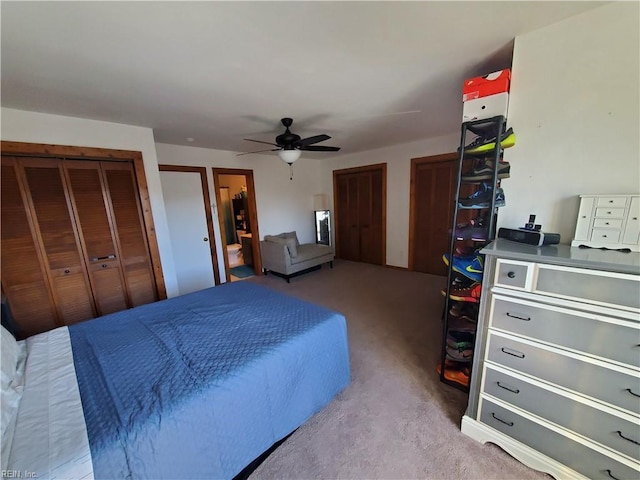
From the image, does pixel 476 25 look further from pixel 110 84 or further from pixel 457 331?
pixel 110 84

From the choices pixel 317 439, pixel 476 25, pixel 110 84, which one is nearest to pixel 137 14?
pixel 110 84

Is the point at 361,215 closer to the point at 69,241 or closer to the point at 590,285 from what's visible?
the point at 590,285

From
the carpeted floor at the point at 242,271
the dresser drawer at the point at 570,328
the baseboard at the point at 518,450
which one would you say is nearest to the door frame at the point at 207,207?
the carpeted floor at the point at 242,271

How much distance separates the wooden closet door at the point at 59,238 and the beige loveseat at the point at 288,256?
8.12ft

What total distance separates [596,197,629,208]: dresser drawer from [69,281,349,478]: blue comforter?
160cm

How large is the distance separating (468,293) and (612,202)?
823 millimetres

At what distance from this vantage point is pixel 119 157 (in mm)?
2643

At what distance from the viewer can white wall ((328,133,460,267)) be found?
426 centimetres

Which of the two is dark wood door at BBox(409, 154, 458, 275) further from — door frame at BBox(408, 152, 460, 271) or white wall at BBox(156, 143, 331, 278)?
white wall at BBox(156, 143, 331, 278)

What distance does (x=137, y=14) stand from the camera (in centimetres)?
115

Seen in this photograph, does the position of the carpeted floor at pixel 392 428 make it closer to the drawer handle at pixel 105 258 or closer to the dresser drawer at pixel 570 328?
the dresser drawer at pixel 570 328

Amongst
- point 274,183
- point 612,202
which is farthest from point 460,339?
Result: point 274,183

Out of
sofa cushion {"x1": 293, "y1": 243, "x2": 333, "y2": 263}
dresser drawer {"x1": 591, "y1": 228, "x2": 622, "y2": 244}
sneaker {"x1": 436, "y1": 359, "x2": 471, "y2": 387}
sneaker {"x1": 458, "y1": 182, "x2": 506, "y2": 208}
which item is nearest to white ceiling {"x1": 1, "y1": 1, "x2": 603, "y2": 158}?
sneaker {"x1": 458, "y1": 182, "x2": 506, "y2": 208}

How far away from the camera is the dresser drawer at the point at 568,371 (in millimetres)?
1003
